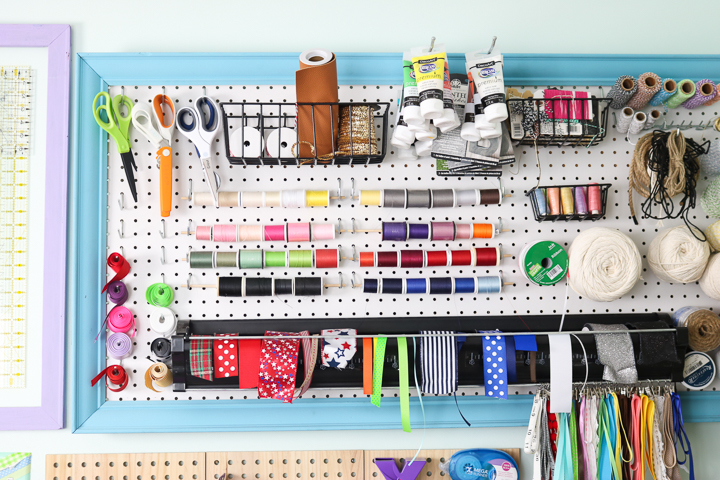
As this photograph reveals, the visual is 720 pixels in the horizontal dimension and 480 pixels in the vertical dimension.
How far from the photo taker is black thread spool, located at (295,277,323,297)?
4.09 ft

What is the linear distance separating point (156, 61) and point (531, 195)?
1082mm

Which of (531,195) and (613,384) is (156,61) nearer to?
(531,195)

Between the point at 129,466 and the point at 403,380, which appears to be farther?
the point at 129,466

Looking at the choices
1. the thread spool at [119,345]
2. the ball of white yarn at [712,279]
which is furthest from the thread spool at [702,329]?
the thread spool at [119,345]

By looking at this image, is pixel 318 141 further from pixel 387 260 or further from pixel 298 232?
pixel 387 260

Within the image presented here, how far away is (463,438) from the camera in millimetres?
1329

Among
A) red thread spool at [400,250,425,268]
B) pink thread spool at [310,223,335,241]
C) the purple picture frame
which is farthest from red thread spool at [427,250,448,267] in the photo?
the purple picture frame

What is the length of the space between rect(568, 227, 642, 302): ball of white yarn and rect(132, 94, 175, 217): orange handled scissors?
1085 mm

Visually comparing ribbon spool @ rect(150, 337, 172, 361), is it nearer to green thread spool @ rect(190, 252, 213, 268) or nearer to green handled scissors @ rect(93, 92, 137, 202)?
green thread spool @ rect(190, 252, 213, 268)

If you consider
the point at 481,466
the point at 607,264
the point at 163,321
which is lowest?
the point at 481,466

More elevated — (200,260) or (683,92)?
(683,92)

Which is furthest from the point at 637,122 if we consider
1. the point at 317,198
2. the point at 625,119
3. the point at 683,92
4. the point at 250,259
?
the point at 250,259

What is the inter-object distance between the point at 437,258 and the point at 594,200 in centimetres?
44

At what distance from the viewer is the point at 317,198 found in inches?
49.3
